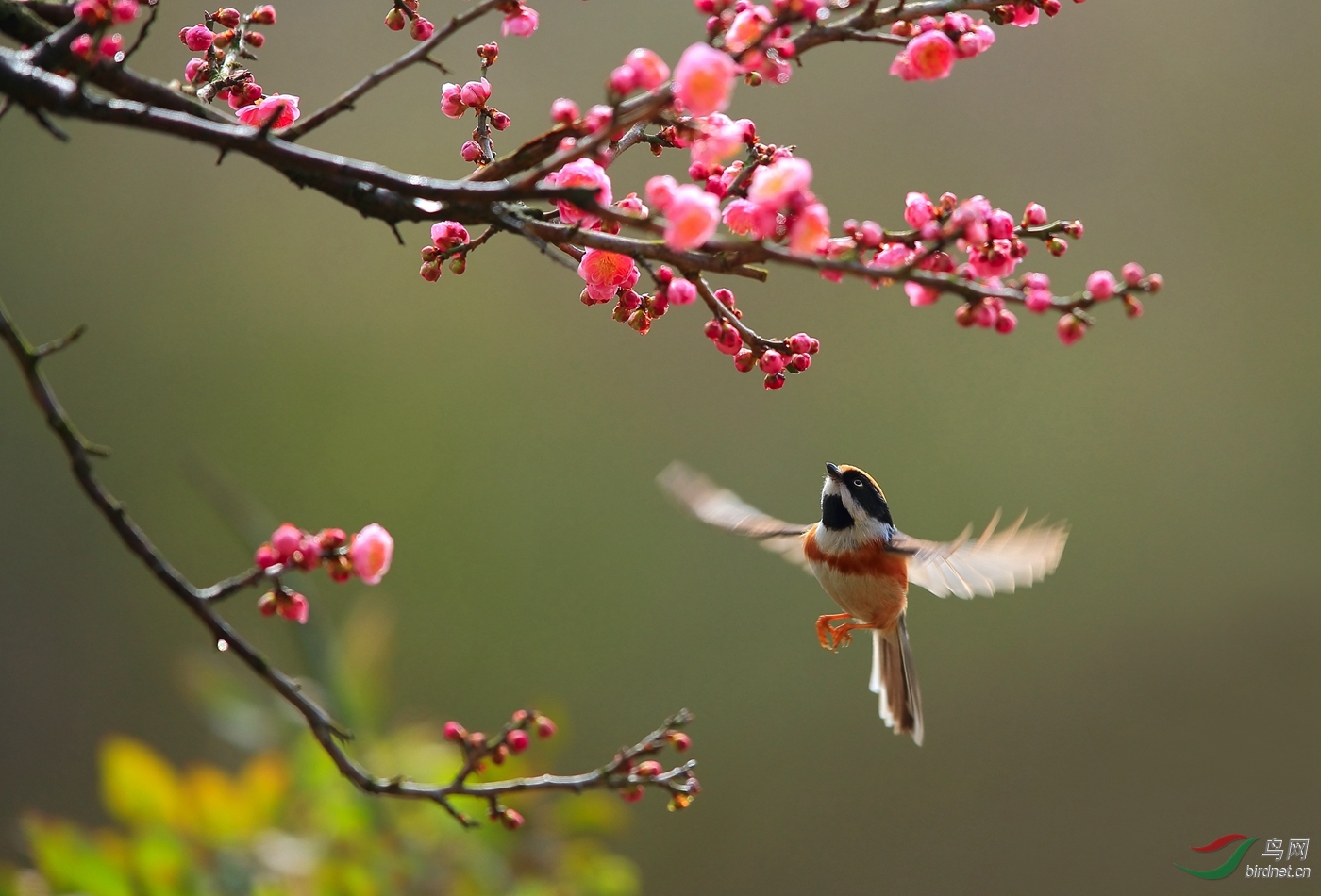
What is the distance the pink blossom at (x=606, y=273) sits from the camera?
29.6 inches

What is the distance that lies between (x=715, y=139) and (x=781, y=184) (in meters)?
0.10

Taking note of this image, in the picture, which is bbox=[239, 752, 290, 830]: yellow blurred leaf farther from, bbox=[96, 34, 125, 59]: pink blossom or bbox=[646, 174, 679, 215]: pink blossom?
bbox=[646, 174, 679, 215]: pink blossom

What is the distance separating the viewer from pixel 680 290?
0.69 metres

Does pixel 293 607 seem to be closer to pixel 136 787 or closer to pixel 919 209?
pixel 919 209

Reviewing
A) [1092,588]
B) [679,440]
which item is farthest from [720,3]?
[1092,588]

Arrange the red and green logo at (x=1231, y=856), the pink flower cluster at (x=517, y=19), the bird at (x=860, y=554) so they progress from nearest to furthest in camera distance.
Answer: the pink flower cluster at (x=517, y=19), the bird at (x=860, y=554), the red and green logo at (x=1231, y=856)

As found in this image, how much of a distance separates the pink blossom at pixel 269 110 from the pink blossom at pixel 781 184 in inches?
16.5

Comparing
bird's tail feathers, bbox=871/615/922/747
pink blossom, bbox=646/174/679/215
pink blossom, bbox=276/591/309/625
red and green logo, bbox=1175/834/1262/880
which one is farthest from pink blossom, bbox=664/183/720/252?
red and green logo, bbox=1175/834/1262/880

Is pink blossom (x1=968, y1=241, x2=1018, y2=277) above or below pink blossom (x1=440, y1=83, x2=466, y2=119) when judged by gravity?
above

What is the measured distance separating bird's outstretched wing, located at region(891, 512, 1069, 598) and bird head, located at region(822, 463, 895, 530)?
0.10 meters

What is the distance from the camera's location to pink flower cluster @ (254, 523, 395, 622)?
67 cm

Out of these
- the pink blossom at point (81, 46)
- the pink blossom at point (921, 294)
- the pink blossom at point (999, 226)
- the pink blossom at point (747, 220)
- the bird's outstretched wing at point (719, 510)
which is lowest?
the bird's outstretched wing at point (719, 510)

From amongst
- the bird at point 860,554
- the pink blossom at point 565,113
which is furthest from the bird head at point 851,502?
the pink blossom at point 565,113

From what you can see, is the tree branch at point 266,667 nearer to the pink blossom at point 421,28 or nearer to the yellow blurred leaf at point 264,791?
the pink blossom at point 421,28
